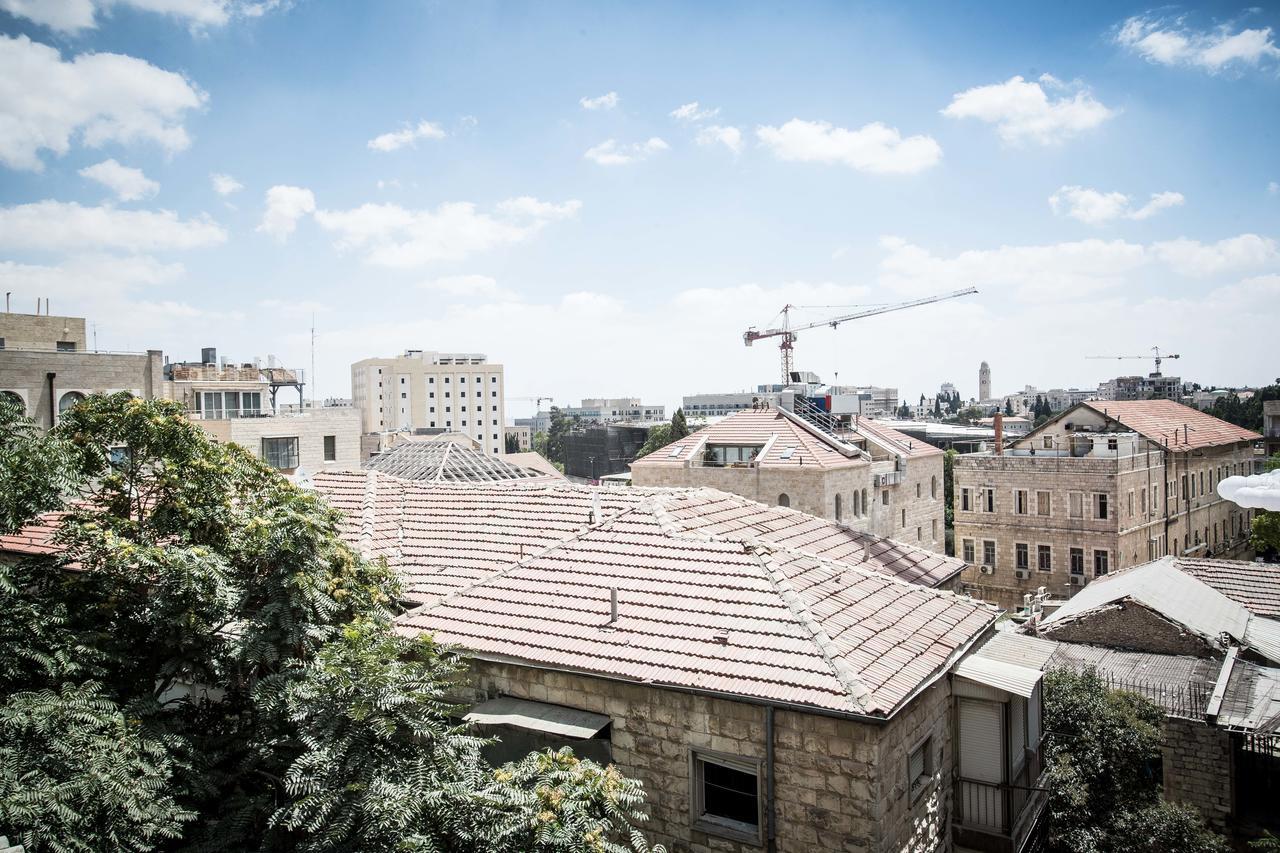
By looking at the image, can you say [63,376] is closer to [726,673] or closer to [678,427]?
[726,673]

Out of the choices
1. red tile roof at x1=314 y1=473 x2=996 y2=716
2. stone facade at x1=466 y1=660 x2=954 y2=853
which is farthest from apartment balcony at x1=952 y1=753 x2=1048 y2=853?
red tile roof at x1=314 y1=473 x2=996 y2=716

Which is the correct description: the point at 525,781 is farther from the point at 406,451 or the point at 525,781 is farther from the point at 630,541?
the point at 406,451

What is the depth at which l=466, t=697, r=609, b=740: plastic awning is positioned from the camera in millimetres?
9531

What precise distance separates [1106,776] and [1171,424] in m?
40.6

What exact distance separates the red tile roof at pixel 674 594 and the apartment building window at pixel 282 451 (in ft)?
84.7

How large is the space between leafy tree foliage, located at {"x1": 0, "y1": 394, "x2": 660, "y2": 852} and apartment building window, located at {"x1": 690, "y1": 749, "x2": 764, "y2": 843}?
83 centimetres

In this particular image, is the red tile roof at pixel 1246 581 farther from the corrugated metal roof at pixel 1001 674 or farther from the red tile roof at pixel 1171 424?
the red tile roof at pixel 1171 424

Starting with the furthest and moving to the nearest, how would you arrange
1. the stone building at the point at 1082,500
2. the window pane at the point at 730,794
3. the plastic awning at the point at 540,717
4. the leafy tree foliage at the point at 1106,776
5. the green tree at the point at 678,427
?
the green tree at the point at 678,427 → the stone building at the point at 1082,500 → the leafy tree foliage at the point at 1106,776 → the plastic awning at the point at 540,717 → the window pane at the point at 730,794

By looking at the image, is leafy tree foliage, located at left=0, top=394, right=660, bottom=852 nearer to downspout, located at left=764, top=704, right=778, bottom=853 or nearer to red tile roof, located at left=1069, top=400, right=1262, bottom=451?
downspout, located at left=764, top=704, right=778, bottom=853

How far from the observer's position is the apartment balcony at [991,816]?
34.3 ft

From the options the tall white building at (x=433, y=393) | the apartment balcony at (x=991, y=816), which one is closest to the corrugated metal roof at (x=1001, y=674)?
the apartment balcony at (x=991, y=816)

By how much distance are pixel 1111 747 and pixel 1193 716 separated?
212 cm

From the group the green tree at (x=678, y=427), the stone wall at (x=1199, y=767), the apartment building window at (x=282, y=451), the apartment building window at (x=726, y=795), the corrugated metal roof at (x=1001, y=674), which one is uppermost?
the green tree at (x=678, y=427)

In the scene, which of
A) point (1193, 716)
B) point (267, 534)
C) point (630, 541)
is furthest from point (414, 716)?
point (1193, 716)
